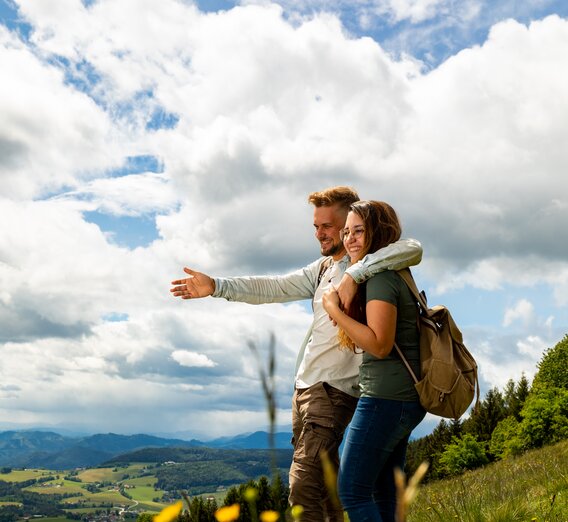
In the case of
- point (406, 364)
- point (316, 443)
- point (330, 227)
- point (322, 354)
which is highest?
point (330, 227)

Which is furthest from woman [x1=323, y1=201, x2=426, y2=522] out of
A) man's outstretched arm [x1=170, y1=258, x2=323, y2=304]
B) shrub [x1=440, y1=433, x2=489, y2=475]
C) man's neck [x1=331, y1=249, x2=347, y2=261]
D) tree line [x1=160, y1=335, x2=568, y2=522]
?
shrub [x1=440, y1=433, x2=489, y2=475]

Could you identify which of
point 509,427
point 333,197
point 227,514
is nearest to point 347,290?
point 333,197

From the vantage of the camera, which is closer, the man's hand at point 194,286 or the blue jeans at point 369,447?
the blue jeans at point 369,447

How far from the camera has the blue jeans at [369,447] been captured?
3.26 meters

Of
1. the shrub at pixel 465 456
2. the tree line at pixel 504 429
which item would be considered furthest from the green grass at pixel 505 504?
the shrub at pixel 465 456

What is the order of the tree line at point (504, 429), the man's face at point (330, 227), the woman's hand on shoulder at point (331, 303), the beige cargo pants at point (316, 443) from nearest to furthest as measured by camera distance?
the woman's hand on shoulder at point (331, 303) → the beige cargo pants at point (316, 443) → the man's face at point (330, 227) → the tree line at point (504, 429)

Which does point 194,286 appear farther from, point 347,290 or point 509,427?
point 509,427

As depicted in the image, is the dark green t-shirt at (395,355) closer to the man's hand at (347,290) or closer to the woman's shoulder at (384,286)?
the woman's shoulder at (384,286)

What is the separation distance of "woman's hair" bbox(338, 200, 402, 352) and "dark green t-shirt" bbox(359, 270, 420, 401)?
208 mm

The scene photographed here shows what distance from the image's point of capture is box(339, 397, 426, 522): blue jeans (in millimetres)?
3256

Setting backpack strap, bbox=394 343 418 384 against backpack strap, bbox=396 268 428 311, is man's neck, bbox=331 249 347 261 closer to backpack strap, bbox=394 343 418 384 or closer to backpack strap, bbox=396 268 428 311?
backpack strap, bbox=396 268 428 311

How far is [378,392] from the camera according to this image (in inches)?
130

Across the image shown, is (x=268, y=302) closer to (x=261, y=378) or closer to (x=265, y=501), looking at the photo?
(x=261, y=378)

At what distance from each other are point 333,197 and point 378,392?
67.9 inches
